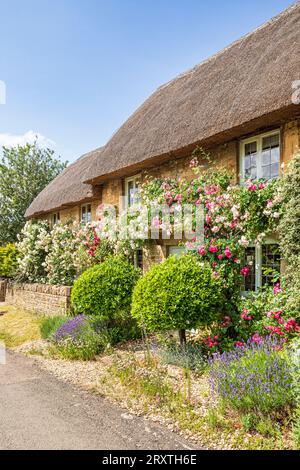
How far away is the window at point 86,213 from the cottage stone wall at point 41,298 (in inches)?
132

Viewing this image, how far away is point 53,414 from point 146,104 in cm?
1001

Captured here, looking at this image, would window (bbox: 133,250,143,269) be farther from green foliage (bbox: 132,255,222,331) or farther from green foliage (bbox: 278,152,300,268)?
green foliage (bbox: 278,152,300,268)

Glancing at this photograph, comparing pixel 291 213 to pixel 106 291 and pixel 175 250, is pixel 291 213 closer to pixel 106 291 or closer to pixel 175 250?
pixel 175 250

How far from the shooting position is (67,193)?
1391 centimetres

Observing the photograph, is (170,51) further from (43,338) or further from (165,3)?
(43,338)

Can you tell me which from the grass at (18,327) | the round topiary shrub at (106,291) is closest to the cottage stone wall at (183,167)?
the round topiary shrub at (106,291)

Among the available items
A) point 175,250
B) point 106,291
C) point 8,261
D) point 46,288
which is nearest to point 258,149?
point 175,250

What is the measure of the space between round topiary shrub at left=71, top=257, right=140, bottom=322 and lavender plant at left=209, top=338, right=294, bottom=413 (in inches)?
126

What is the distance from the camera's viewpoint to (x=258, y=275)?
657 cm

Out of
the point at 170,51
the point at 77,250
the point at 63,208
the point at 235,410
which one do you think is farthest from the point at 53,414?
the point at 63,208

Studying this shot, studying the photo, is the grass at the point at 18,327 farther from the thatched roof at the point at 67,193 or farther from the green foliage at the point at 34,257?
the thatched roof at the point at 67,193

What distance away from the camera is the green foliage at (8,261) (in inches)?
593

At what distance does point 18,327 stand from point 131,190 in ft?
16.3

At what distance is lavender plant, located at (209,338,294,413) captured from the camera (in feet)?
11.8
